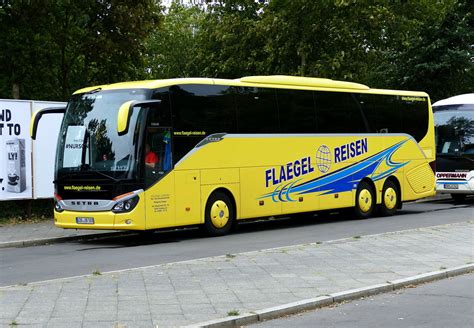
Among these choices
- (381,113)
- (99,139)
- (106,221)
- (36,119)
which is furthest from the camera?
(381,113)

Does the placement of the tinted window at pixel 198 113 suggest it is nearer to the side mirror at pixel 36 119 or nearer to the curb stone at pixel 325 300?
the side mirror at pixel 36 119

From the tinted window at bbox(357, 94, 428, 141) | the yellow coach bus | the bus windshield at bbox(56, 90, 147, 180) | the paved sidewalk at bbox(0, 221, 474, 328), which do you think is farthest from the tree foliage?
the paved sidewalk at bbox(0, 221, 474, 328)

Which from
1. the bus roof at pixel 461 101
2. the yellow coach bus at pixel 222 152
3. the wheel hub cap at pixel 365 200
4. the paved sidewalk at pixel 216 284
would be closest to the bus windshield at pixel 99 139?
the yellow coach bus at pixel 222 152

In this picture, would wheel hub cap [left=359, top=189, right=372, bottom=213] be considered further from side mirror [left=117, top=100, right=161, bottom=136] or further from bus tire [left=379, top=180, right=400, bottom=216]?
side mirror [left=117, top=100, right=161, bottom=136]

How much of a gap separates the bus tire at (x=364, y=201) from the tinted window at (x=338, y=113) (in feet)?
5.38

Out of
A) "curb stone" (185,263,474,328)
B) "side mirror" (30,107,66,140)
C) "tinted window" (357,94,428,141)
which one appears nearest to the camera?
"curb stone" (185,263,474,328)

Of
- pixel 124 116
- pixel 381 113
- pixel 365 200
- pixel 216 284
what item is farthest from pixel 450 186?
pixel 216 284

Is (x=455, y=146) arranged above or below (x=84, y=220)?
above

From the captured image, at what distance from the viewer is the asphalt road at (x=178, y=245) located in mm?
12163

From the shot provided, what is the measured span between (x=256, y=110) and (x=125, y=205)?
14.7 ft

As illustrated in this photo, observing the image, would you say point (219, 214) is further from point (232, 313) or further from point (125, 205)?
point (232, 313)

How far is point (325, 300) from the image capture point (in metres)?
8.90

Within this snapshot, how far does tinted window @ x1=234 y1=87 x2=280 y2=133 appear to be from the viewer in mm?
17594

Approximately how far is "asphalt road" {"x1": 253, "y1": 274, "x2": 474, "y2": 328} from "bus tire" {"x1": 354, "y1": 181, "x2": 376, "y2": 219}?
10880 mm
